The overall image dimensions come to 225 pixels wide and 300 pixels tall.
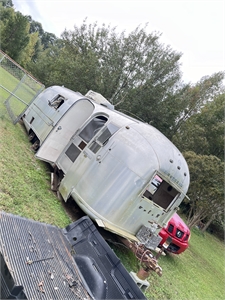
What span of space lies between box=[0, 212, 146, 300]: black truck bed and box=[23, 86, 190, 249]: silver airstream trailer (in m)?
1.11

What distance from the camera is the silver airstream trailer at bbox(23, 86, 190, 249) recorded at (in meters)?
5.91

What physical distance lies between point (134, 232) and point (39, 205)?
7.68 ft

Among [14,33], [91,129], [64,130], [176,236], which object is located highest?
[14,33]

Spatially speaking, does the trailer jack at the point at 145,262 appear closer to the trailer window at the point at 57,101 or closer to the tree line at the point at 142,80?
the trailer window at the point at 57,101

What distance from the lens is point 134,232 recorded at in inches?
246

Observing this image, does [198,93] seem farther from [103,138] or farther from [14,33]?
[14,33]

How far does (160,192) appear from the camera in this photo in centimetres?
649

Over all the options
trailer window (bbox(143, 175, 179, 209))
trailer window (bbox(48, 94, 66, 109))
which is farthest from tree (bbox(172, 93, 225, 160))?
trailer window (bbox(143, 175, 179, 209))

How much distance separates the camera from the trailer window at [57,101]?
920 centimetres

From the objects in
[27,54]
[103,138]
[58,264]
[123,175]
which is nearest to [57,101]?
[103,138]

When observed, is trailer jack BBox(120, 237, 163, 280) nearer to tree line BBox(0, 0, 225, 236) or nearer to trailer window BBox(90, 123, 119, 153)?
trailer window BBox(90, 123, 119, 153)

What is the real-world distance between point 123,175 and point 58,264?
267cm

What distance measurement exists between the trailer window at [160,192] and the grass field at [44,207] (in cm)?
166

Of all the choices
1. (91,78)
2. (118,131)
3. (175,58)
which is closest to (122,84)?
(91,78)
